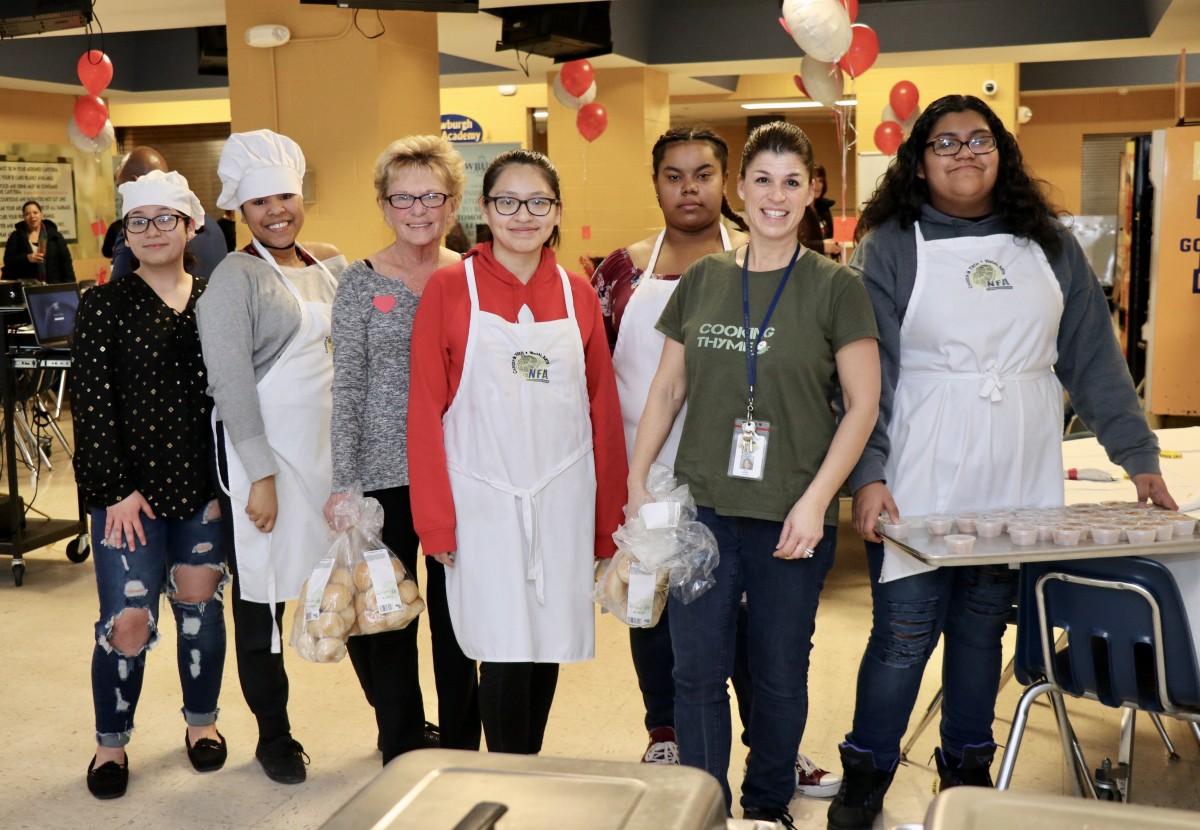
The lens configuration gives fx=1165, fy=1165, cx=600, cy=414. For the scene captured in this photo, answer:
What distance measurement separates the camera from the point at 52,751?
3.15m

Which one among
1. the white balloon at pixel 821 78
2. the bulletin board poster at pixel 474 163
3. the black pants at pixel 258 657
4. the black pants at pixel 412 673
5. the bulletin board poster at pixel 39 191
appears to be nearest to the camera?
the black pants at pixel 412 673

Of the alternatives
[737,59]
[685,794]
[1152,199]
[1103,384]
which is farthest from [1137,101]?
[685,794]

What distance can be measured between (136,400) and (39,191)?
12.3 metres

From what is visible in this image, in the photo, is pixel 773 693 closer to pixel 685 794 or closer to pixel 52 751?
pixel 685 794

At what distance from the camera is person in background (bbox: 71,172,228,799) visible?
8.95 ft

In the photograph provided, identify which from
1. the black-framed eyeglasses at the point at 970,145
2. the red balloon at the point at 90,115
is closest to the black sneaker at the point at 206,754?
the black-framed eyeglasses at the point at 970,145

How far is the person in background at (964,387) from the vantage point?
2414 millimetres

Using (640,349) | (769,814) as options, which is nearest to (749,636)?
(769,814)

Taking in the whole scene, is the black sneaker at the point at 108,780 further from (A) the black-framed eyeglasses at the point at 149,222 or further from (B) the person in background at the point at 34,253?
(B) the person in background at the point at 34,253

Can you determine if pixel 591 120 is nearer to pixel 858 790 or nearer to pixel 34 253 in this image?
pixel 34 253

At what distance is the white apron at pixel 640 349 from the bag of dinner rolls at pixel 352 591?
0.59m

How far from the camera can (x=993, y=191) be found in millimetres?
2506

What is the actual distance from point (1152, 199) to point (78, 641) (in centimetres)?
640

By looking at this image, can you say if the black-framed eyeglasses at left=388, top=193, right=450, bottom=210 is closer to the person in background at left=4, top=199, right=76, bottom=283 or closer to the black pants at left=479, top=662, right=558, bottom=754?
the black pants at left=479, top=662, right=558, bottom=754
